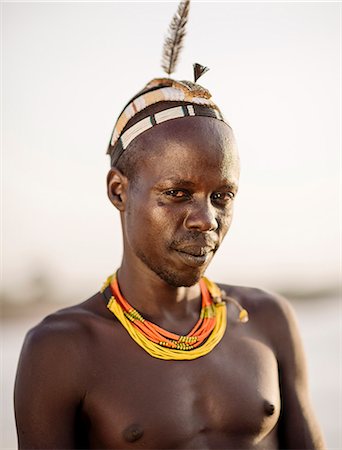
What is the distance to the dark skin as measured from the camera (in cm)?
285

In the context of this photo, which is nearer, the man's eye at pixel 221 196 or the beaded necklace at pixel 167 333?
the man's eye at pixel 221 196

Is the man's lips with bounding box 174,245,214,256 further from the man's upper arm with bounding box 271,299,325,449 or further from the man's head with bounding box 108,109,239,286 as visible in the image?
the man's upper arm with bounding box 271,299,325,449

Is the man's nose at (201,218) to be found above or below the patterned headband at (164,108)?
below

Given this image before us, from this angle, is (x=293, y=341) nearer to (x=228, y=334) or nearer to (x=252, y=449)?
(x=228, y=334)

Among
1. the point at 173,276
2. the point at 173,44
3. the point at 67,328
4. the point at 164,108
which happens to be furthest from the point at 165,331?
the point at 173,44

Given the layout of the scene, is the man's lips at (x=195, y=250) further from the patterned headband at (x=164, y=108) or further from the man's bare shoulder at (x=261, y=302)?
the man's bare shoulder at (x=261, y=302)

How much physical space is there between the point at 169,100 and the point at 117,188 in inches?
19.5

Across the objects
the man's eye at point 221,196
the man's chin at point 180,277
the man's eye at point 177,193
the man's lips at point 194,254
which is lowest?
the man's chin at point 180,277

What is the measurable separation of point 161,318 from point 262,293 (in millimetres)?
648

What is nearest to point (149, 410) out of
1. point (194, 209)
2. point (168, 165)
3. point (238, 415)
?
point (238, 415)

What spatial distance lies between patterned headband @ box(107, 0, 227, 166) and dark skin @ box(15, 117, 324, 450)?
61 millimetres

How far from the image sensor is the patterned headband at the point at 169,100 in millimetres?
3049

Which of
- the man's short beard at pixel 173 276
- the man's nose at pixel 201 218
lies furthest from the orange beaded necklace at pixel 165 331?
the man's nose at pixel 201 218

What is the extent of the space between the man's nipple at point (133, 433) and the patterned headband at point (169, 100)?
1260mm
